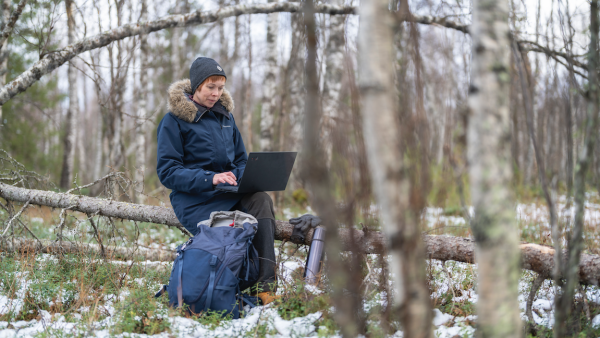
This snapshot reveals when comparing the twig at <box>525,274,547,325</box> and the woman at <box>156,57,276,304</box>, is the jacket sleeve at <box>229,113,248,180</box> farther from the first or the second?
the twig at <box>525,274,547,325</box>

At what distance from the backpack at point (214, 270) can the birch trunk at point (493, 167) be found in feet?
5.58

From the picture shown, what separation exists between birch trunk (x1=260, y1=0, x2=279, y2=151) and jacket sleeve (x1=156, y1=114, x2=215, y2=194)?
4513mm

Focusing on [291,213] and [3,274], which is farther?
[291,213]

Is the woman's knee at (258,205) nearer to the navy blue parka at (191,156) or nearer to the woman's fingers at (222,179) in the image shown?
the navy blue parka at (191,156)

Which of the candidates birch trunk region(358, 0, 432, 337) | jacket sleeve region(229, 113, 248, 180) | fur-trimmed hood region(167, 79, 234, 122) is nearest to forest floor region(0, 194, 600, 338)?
birch trunk region(358, 0, 432, 337)

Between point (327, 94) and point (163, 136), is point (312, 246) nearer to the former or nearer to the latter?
point (163, 136)

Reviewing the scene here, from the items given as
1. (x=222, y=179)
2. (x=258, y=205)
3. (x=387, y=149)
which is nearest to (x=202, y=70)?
(x=222, y=179)

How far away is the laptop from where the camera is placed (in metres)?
2.71

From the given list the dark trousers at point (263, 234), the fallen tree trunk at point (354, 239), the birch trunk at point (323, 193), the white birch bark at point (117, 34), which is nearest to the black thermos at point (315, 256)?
the fallen tree trunk at point (354, 239)

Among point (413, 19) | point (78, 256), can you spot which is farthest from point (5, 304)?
point (413, 19)

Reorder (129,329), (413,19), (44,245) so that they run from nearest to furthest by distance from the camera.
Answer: (413,19) < (129,329) < (44,245)

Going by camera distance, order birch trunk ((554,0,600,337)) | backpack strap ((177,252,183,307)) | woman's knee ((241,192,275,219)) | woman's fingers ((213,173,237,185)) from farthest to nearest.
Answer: woman's knee ((241,192,275,219)) < woman's fingers ((213,173,237,185)) < backpack strap ((177,252,183,307)) < birch trunk ((554,0,600,337))

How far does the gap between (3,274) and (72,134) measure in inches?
346

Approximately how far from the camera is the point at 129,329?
2242mm
